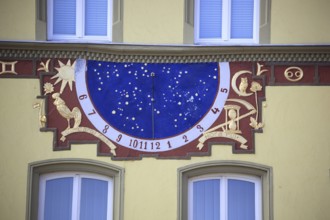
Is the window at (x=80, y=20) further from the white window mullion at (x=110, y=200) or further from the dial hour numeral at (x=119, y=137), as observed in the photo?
the white window mullion at (x=110, y=200)

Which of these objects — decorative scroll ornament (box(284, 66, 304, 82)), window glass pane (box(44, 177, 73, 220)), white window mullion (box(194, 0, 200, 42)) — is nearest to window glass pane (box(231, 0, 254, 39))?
white window mullion (box(194, 0, 200, 42))

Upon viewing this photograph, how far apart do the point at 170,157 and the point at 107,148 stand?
3.51 ft

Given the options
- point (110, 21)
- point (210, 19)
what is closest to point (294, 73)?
point (210, 19)

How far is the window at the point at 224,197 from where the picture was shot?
1666 cm

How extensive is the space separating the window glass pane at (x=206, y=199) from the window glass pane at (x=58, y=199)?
2.13 m

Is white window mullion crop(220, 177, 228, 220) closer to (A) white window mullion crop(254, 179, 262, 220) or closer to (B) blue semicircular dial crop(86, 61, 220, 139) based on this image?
(A) white window mullion crop(254, 179, 262, 220)

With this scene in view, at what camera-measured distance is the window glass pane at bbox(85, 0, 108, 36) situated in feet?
56.3

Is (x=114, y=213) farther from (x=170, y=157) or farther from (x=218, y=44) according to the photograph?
(x=218, y=44)

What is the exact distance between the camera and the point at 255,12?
56.3ft

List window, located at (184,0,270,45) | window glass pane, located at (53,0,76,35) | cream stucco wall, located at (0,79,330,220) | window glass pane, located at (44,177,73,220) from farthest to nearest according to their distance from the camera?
window glass pane, located at (53,0,76,35) → window, located at (184,0,270,45) → window glass pane, located at (44,177,73,220) → cream stucco wall, located at (0,79,330,220)

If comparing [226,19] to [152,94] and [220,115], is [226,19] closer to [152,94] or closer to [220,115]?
[220,115]

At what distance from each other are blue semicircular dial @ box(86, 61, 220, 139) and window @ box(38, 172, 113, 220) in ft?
3.42

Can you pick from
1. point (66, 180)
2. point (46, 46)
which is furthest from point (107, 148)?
point (46, 46)

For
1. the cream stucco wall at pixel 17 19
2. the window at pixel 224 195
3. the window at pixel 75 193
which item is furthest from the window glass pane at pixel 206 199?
the cream stucco wall at pixel 17 19
